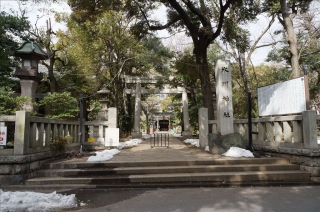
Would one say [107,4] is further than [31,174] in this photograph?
Yes

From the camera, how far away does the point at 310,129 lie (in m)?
5.68

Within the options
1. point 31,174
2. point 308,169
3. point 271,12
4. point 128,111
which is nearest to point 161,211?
point 31,174

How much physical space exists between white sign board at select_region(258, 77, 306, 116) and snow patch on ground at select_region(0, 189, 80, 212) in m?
5.88

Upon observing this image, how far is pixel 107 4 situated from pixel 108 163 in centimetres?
814

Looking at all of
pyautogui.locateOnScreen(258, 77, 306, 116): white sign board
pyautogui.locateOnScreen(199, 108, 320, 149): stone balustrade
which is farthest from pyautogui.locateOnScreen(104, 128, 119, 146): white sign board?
pyautogui.locateOnScreen(258, 77, 306, 116): white sign board

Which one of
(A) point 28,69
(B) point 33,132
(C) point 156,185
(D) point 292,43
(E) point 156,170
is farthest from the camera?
(D) point 292,43

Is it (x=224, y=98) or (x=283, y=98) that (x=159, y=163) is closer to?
(x=224, y=98)

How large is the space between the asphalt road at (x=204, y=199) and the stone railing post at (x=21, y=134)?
5.80 ft

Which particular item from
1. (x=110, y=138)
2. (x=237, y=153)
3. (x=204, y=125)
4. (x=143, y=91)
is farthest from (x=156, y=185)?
(x=143, y=91)

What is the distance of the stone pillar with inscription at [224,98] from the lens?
8398 mm

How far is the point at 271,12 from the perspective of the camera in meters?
13.5

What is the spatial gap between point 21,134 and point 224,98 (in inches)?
262

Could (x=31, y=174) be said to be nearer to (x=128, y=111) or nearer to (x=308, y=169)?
(x=308, y=169)

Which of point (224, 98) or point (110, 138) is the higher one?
point (224, 98)
